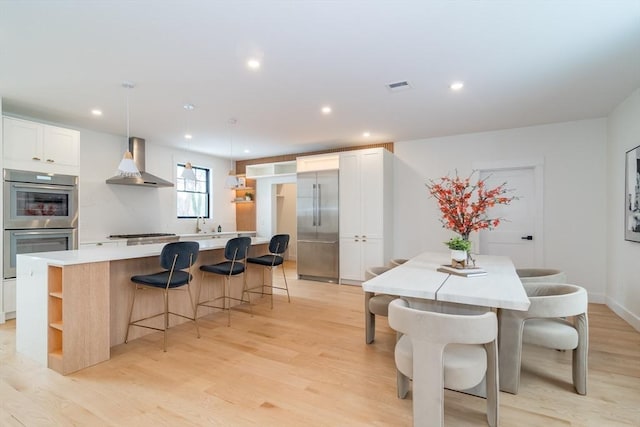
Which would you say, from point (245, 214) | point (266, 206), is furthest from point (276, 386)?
point (245, 214)

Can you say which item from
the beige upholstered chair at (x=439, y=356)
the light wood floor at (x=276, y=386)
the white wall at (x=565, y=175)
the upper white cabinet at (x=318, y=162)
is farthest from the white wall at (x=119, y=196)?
the beige upholstered chair at (x=439, y=356)

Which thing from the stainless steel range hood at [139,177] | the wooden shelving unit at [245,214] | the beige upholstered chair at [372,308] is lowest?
the beige upholstered chair at [372,308]

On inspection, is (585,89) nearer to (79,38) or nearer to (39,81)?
(79,38)

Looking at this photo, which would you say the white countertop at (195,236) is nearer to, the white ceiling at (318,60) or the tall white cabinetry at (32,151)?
the tall white cabinetry at (32,151)

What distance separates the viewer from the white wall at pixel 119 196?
500 centimetres

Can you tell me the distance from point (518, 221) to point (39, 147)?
6815mm

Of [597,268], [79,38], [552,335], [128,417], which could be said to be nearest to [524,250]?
[597,268]

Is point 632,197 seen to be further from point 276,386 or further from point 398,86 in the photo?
point 276,386

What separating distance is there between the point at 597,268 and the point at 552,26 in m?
3.83

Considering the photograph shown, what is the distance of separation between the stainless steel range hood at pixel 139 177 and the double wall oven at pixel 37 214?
0.86m

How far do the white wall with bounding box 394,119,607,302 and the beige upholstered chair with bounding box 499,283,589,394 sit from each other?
3.01 metres

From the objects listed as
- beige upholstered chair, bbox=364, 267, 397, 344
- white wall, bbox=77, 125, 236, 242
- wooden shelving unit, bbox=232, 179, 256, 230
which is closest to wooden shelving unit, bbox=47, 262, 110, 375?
beige upholstered chair, bbox=364, 267, 397, 344

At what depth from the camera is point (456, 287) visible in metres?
2.06

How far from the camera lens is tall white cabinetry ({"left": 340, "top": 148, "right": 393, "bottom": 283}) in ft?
17.9
